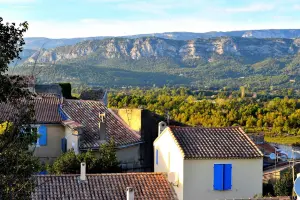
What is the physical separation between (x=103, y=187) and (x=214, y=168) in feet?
12.4

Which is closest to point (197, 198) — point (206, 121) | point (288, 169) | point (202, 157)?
point (202, 157)

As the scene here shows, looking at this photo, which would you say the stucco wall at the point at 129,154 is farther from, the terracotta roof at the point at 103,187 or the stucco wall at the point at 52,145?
the terracotta roof at the point at 103,187

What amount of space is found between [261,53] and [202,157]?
164m

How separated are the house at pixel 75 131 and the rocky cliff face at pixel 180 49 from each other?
115379mm

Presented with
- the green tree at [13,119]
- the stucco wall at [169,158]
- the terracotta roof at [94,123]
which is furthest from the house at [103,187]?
the green tree at [13,119]

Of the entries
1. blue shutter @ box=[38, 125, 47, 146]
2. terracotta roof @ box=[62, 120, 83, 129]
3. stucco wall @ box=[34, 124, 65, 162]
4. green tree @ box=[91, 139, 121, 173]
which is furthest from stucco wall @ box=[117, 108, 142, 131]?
blue shutter @ box=[38, 125, 47, 146]

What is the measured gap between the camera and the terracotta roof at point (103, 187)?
1769 centimetres

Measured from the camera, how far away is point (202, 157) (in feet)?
61.8

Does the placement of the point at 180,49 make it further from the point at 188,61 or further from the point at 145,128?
the point at 145,128

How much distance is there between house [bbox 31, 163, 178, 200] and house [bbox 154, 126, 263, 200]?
2.23ft

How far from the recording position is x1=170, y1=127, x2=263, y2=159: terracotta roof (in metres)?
19.1

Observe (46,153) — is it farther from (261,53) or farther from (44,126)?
(261,53)

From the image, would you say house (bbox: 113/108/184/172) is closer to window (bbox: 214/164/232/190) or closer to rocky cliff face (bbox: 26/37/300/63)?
window (bbox: 214/164/232/190)

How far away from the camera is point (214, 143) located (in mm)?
19797
